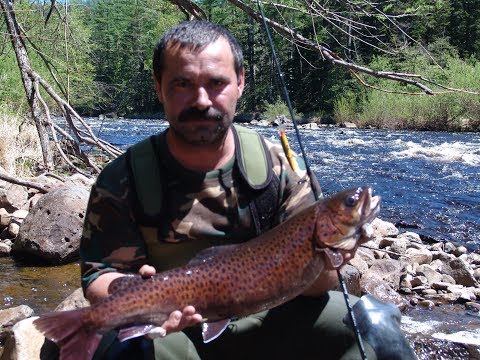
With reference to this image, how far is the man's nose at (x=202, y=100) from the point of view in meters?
2.64

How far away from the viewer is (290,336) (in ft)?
9.46

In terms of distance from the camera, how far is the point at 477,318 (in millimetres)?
5809

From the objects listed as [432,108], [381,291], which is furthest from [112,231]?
[432,108]

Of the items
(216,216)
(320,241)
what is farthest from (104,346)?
(320,241)

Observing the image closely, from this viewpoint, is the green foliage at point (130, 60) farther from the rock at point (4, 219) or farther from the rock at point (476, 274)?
the rock at point (476, 274)

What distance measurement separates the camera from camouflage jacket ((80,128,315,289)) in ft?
8.80

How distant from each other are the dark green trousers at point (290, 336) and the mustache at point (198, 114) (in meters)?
1.06

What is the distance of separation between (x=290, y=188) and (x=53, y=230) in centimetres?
438

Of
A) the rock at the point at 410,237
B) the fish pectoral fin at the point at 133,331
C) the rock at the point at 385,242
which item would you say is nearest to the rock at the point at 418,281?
the rock at the point at 385,242

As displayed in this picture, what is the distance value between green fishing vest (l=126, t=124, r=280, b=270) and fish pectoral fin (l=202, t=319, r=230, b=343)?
455mm

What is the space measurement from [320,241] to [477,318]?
14.0 ft

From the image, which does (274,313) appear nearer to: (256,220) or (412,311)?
(256,220)

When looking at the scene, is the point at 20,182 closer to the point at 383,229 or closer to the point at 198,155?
the point at 198,155

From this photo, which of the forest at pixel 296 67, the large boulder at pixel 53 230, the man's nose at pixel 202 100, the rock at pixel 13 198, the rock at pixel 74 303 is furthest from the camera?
the forest at pixel 296 67
